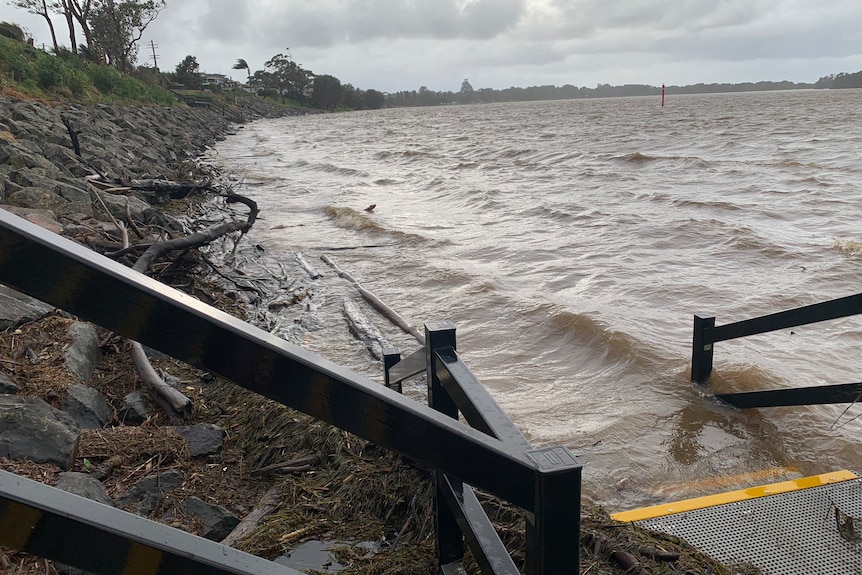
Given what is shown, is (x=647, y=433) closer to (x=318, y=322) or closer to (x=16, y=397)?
(x=318, y=322)

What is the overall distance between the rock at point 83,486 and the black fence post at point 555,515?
1.88 m

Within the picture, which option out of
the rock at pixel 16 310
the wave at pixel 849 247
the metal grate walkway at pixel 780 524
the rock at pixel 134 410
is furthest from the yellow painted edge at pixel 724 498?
the wave at pixel 849 247

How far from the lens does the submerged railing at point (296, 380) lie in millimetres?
922

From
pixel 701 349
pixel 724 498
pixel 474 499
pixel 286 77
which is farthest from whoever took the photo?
pixel 286 77

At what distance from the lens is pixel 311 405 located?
1065 mm

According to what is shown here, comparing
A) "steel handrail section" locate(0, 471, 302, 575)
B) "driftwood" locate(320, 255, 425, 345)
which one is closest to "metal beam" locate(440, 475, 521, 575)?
"steel handrail section" locate(0, 471, 302, 575)

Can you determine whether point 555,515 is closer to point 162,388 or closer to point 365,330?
point 162,388

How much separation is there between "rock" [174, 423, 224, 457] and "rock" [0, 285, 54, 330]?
4.41 ft

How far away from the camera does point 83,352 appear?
12.4 feet

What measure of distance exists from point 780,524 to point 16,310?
4.50 m

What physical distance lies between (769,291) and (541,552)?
7.12m

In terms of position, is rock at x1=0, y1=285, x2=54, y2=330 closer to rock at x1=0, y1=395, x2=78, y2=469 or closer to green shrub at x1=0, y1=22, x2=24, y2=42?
rock at x1=0, y1=395, x2=78, y2=469

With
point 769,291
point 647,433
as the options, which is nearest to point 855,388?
point 647,433

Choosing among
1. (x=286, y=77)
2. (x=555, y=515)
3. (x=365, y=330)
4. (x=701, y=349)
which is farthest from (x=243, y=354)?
(x=286, y=77)
